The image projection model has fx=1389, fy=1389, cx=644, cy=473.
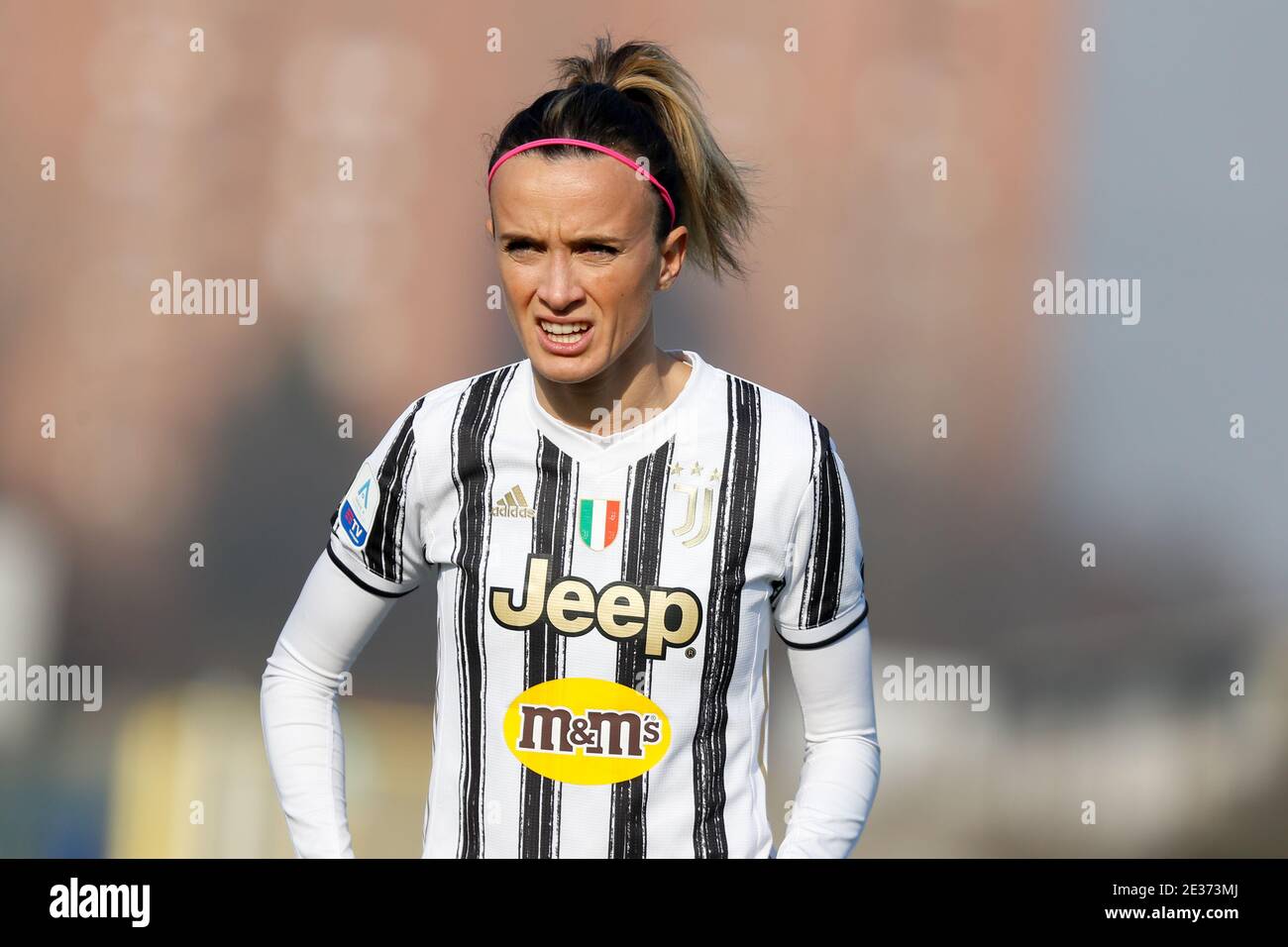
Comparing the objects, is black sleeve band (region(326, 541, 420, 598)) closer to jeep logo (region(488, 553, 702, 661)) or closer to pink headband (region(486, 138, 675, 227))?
jeep logo (region(488, 553, 702, 661))

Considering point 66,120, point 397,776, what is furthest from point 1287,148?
point 66,120

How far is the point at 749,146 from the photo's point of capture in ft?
11.3

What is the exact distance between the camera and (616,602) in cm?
172

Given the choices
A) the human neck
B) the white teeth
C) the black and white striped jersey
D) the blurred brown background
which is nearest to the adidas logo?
the black and white striped jersey

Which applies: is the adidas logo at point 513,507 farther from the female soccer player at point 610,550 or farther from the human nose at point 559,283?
the human nose at point 559,283

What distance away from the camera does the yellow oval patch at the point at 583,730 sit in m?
1.70

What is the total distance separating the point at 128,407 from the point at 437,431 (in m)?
2.02

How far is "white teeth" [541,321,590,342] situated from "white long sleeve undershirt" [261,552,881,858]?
452 millimetres

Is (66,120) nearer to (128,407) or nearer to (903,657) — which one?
(128,407)

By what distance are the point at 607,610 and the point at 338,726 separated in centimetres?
45

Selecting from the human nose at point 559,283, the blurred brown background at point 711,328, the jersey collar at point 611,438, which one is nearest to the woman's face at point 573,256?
the human nose at point 559,283

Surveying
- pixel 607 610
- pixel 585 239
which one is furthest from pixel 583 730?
pixel 585 239

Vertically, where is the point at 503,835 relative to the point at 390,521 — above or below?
below

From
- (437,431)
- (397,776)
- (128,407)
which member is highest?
(128,407)
